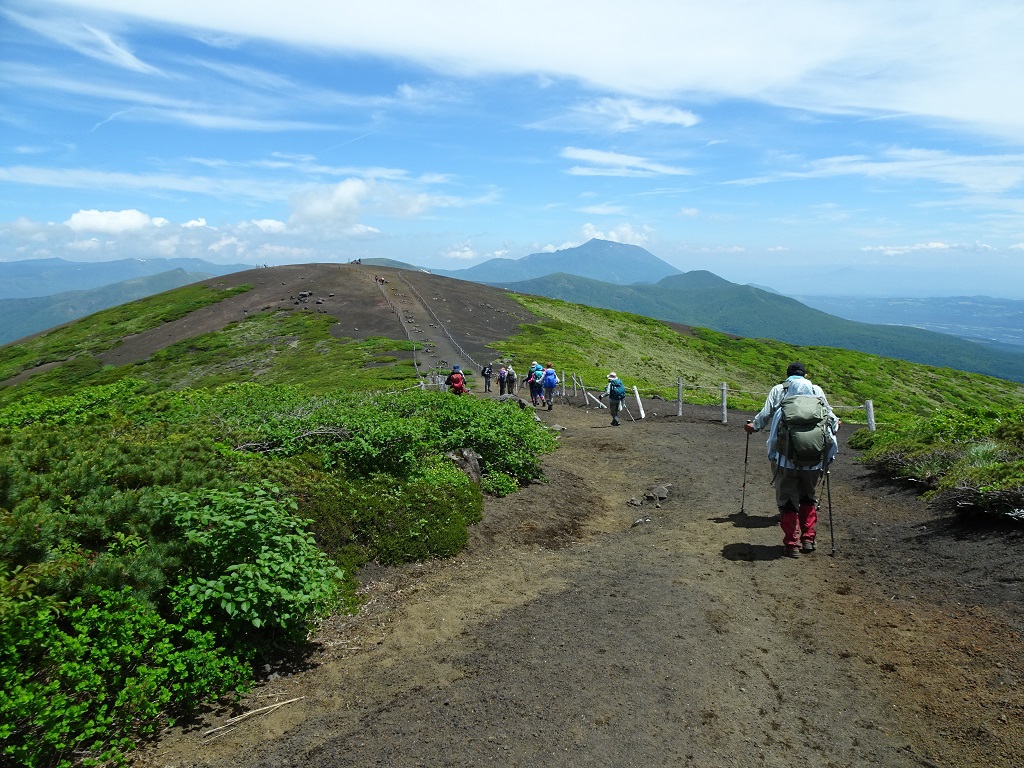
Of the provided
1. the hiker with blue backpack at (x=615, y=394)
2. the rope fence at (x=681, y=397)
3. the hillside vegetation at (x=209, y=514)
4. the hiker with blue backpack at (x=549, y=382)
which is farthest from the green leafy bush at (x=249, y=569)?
the hiker with blue backpack at (x=549, y=382)

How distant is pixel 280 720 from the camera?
17.9 feet

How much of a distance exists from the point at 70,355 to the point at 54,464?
66.3 metres

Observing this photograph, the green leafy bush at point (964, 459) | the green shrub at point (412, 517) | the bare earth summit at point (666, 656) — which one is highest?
the green leafy bush at point (964, 459)

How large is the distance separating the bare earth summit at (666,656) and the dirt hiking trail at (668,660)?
0.07ft

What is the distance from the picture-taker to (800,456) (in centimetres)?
894

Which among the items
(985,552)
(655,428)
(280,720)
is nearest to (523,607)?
(280,720)

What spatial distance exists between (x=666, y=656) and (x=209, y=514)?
4954 millimetres

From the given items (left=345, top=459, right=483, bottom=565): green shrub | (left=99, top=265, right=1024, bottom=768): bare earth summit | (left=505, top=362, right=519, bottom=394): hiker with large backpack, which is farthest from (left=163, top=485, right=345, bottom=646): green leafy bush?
(left=505, top=362, right=519, bottom=394): hiker with large backpack

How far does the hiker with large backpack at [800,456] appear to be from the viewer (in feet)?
29.3

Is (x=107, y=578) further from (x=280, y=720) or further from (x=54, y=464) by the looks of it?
(x=54, y=464)

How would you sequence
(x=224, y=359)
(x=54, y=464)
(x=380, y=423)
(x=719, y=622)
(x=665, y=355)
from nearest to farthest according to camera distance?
(x=719, y=622) < (x=54, y=464) < (x=380, y=423) < (x=224, y=359) < (x=665, y=355)

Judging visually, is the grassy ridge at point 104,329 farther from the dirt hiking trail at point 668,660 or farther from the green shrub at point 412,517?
the dirt hiking trail at point 668,660

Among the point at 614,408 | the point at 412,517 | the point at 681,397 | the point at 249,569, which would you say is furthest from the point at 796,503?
the point at 681,397

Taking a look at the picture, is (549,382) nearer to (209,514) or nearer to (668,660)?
(668,660)
